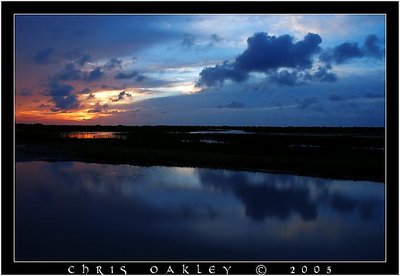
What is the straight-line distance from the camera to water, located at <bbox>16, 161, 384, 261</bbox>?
10.0 m

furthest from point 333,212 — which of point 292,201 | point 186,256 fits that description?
point 186,256

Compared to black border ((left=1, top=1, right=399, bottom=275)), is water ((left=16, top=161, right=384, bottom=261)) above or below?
below

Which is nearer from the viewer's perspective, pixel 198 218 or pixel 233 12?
pixel 233 12

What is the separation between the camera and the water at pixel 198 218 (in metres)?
10.0

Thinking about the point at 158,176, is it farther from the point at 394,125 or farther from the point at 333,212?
the point at 394,125

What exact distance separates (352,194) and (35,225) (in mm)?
12824

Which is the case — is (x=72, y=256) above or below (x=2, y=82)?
below

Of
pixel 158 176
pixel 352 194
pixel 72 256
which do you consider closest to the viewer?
pixel 72 256

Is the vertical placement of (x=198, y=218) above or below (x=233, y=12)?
below

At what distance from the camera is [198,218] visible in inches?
506

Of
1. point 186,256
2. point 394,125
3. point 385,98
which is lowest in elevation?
point 186,256

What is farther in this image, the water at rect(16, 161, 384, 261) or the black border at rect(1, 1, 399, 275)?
the water at rect(16, 161, 384, 261)

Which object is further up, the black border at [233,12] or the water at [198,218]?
the black border at [233,12]

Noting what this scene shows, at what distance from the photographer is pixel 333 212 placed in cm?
1403
